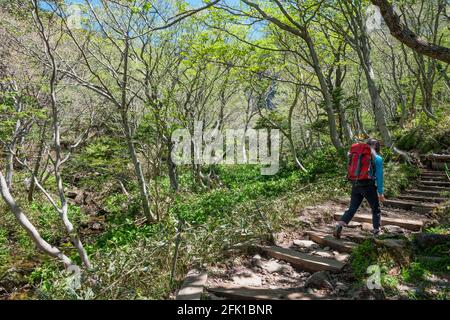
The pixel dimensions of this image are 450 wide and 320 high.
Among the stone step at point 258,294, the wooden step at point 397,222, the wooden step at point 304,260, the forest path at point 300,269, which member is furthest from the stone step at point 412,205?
the stone step at point 258,294

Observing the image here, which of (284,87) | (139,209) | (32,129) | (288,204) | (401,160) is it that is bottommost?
(139,209)

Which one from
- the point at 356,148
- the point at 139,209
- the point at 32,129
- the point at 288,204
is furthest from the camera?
the point at 32,129

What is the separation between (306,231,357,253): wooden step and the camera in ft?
15.9

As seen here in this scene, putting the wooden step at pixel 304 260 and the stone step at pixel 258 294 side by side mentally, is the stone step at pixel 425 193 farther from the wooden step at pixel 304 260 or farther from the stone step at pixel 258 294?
the stone step at pixel 258 294

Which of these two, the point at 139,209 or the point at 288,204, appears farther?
the point at 139,209

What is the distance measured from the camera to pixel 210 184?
18.6 m

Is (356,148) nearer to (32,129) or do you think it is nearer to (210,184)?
(210,184)

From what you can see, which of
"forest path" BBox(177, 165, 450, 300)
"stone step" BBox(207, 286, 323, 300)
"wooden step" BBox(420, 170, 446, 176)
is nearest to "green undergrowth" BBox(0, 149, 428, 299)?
"forest path" BBox(177, 165, 450, 300)

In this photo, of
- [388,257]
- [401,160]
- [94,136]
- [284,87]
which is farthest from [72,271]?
[284,87]

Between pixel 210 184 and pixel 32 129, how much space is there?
9740 mm

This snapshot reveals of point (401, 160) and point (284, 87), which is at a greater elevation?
point (284, 87)

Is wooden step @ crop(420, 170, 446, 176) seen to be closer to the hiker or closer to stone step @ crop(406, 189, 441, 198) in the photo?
stone step @ crop(406, 189, 441, 198)

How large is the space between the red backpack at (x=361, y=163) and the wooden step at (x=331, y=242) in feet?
3.54

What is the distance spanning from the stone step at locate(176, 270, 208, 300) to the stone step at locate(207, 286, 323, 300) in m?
0.15
